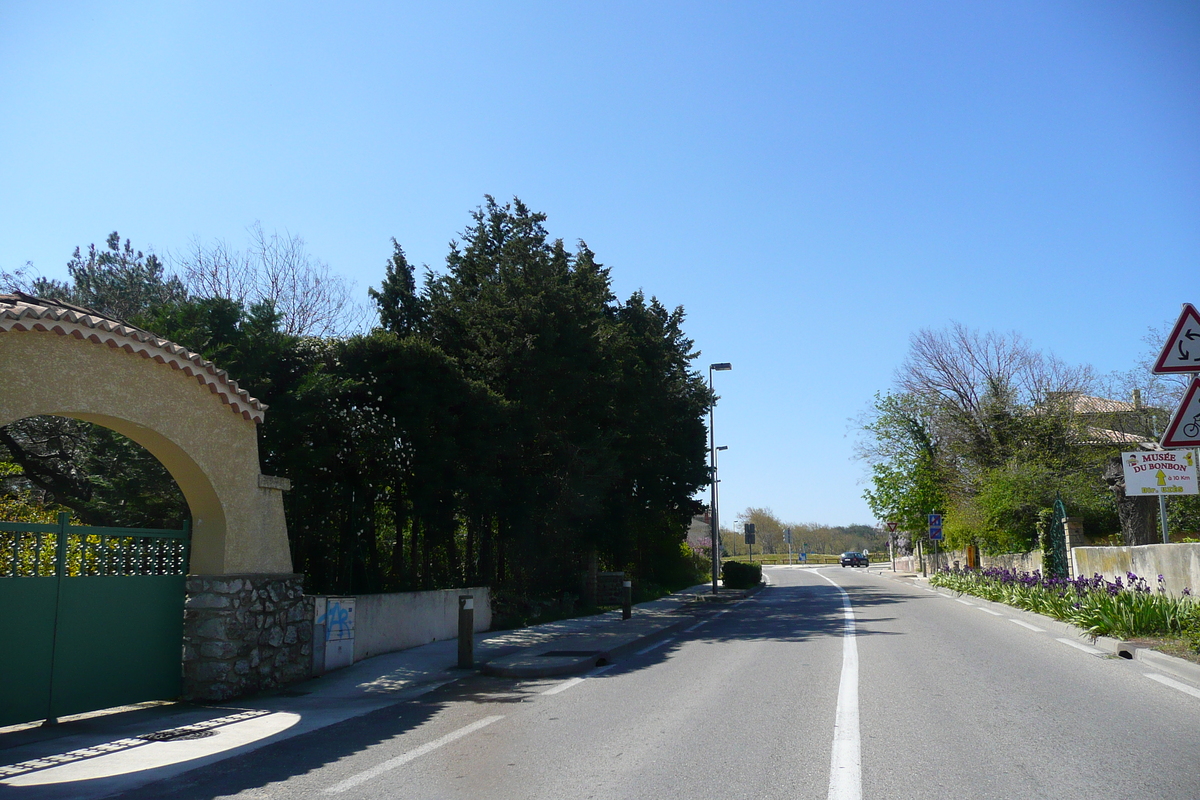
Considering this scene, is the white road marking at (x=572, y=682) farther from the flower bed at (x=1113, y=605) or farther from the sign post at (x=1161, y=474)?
the sign post at (x=1161, y=474)

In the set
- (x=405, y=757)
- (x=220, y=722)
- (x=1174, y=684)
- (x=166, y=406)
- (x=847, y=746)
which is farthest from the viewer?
(x=166, y=406)

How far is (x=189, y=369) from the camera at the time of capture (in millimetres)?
9633

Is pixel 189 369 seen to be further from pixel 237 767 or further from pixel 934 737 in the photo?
pixel 934 737

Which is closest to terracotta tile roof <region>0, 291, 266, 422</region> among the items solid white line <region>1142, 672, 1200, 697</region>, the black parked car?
solid white line <region>1142, 672, 1200, 697</region>

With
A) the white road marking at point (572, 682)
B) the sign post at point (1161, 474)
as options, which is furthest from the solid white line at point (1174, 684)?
the white road marking at point (572, 682)

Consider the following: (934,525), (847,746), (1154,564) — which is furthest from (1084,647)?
(934,525)

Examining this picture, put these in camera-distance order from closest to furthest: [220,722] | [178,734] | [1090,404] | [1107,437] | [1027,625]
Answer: [178,734] → [220,722] → [1027,625] → [1107,437] → [1090,404]

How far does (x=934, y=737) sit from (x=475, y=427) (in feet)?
43.2

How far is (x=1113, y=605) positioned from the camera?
13.2m

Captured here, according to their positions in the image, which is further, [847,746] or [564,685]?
[564,685]

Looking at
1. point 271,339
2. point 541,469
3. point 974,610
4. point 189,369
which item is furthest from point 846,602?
point 189,369

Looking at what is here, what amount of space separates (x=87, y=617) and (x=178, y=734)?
1.92 meters

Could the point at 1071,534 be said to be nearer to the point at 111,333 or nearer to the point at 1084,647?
the point at 1084,647

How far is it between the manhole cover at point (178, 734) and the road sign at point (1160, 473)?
14.8m
